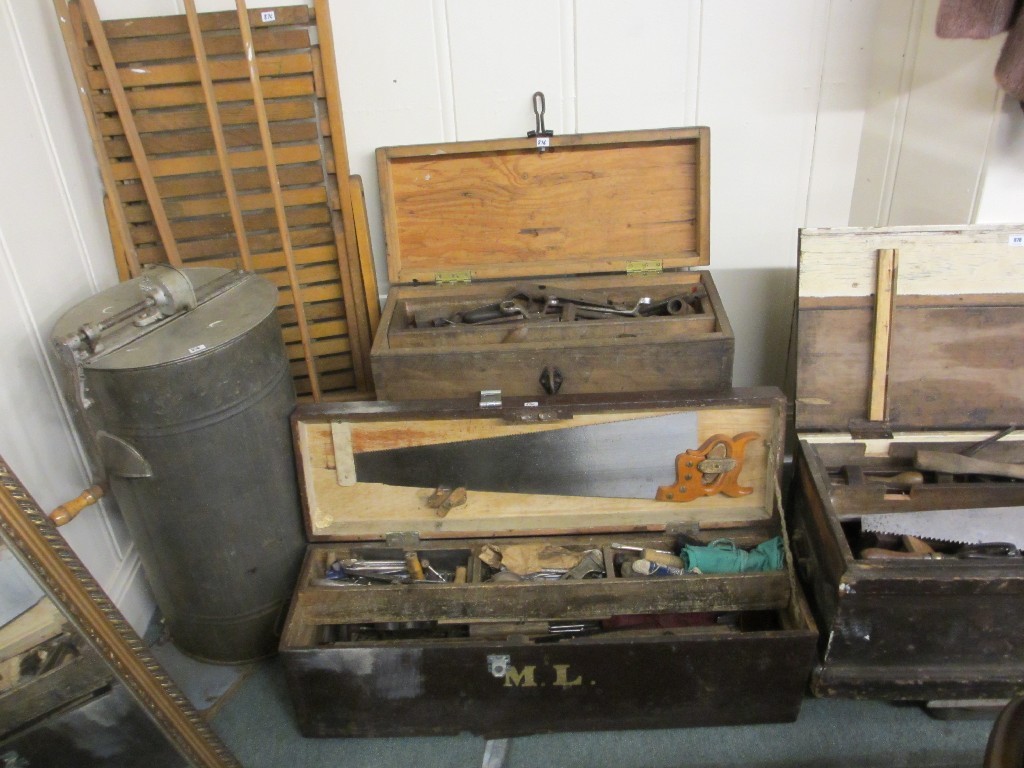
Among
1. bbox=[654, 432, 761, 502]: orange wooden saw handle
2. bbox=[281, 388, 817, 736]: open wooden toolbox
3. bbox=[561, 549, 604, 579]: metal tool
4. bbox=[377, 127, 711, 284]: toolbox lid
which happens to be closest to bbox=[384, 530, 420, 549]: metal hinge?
→ bbox=[281, 388, 817, 736]: open wooden toolbox

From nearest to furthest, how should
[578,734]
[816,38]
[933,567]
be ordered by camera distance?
[933,567] → [578,734] → [816,38]

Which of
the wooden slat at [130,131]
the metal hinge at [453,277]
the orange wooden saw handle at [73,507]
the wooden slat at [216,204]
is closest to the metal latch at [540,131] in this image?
the metal hinge at [453,277]

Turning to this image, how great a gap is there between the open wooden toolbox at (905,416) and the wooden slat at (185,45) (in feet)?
4.42

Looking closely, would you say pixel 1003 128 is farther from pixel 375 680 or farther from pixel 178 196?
pixel 178 196

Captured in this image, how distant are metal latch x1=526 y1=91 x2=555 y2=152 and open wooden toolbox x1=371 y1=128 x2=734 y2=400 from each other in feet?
0.06

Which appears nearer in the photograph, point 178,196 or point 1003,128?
point 1003,128

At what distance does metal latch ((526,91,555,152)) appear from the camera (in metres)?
1.92

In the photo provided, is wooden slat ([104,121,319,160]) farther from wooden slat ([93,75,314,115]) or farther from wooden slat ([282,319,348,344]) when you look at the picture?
wooden slat ([282,319,348,344])

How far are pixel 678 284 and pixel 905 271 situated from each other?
0.54 m

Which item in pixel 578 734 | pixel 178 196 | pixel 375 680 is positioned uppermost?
pixel 178 196

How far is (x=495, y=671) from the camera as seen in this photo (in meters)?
1.51

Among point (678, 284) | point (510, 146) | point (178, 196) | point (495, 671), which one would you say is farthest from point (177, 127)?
point (495, 671)

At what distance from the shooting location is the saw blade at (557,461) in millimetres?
1705

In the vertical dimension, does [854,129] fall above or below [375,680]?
above
